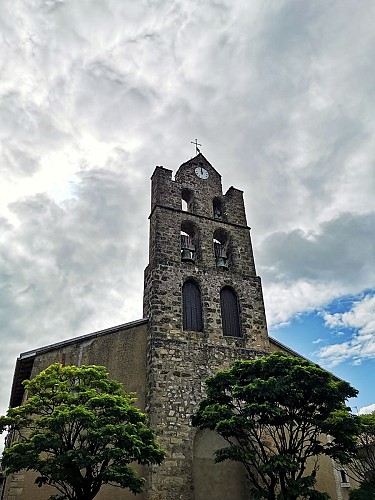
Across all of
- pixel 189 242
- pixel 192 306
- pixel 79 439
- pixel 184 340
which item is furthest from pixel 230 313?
pixel 79 439

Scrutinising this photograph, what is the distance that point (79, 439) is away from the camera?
1093 cm

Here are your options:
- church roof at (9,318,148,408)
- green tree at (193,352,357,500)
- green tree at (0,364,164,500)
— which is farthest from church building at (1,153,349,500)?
green tree at (0,364,164,500)

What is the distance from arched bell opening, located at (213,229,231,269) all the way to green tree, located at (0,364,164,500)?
10635 millimetres

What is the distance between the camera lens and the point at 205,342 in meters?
18.0

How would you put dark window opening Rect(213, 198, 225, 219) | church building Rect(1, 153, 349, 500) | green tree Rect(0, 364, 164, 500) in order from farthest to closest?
dark window opening Rect(213, 198, 225, 219) → church building Rect(1, 153, 349, 500) → green tree Rect(0, 364, 164, 500)

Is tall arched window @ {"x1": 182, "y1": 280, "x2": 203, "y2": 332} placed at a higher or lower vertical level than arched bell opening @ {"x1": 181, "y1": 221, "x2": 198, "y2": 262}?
lower

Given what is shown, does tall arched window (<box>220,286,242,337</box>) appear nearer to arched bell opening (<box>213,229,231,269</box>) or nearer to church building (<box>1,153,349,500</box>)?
church building (<box>1,153,349,500</box>)

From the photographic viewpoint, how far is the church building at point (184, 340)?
1514cm

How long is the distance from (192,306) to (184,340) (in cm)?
197

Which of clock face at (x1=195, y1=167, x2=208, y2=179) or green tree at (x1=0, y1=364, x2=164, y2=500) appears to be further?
clock face at (x1=195, y1=167, x2=208, y2=179)

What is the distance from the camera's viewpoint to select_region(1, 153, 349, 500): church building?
15141 millimetres

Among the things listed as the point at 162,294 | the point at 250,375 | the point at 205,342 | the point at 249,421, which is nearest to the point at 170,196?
the point at 162,294

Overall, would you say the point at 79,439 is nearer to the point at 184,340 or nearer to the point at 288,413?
the point at 288,413

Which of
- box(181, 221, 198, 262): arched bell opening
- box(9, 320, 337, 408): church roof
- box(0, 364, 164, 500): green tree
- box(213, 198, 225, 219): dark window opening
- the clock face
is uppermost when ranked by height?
the clock face
